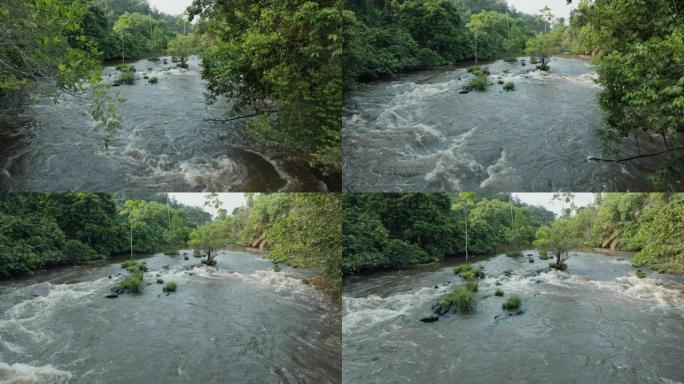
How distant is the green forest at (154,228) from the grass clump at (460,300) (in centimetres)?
99

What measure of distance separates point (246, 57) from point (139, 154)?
51.5 inches

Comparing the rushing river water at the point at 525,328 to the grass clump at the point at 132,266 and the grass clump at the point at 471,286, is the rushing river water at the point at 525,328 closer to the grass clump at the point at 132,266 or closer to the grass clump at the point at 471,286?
the grass clump at the point at 471,286

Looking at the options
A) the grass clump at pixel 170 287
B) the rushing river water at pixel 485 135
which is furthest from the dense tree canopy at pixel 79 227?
the rushing river water at pixel 485 135

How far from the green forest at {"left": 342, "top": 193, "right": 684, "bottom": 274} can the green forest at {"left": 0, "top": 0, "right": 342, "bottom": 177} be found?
643 millimetres

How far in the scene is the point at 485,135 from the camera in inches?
173

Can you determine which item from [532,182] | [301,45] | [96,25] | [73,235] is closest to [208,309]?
[73,235]

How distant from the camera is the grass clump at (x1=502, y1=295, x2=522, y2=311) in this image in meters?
4.05

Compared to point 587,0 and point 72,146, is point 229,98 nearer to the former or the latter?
point 72,146

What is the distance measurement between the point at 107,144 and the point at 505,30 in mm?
4157

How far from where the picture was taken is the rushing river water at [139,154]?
12.4ft

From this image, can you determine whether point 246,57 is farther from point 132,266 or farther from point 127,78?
point 132,266

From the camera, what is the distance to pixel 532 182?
3.83 metres

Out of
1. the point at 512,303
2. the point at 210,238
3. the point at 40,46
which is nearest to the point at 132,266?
the point at 210,238

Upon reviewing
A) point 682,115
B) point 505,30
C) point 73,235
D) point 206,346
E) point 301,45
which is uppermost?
point 505,30
